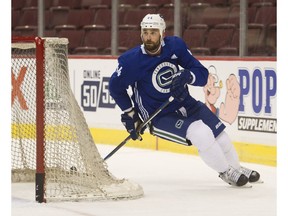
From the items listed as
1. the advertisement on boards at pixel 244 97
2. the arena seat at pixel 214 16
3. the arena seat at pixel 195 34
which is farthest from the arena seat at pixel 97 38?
the advertisement on boards at pixel 244 97

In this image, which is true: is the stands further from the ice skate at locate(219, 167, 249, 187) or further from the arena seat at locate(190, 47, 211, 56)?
the ice skate at locate(219, 167, 249, 187)

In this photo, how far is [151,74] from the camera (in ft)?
17.3

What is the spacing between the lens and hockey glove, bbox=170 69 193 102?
507cm

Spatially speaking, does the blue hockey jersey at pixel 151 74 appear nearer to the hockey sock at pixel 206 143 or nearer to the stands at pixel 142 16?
the hockey sock at pixel 206 143

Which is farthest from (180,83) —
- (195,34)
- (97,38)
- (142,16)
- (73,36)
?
(73,36)

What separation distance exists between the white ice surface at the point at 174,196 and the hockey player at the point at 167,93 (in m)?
0.23

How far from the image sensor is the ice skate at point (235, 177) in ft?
17.3

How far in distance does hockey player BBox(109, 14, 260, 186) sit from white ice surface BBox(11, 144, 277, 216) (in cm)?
23

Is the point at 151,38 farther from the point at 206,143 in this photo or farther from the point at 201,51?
the point at 201,51

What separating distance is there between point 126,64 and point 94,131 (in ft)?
10.1

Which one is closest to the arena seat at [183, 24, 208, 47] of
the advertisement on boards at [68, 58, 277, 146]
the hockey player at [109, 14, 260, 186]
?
the advertisement on boards at [68, 58, 277, 146]
